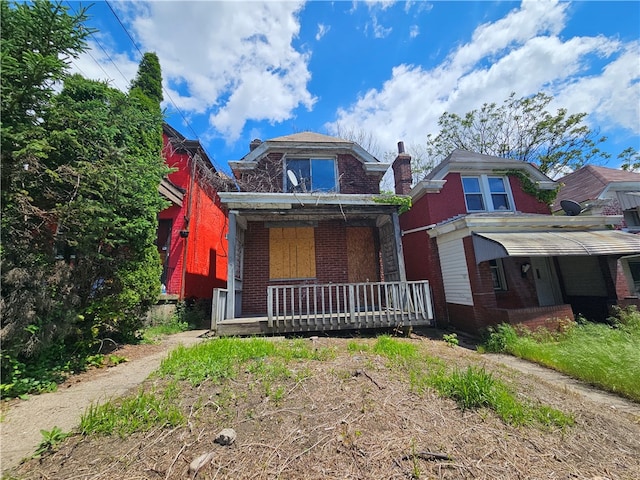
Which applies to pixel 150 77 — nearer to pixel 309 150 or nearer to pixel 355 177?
pixel 309 150

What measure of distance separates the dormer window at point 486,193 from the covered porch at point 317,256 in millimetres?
4505

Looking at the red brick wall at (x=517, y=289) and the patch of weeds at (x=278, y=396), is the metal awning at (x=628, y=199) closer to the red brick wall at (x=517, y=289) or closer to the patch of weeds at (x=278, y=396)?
the red brick wall at (x=517, y=289)

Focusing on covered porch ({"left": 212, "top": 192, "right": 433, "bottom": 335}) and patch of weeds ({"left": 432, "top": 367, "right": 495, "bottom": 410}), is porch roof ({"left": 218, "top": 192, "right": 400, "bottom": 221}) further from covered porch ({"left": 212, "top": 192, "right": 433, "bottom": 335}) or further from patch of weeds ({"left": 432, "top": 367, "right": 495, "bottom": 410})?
patch of weeds ({"left": 432, "top": 367, "right": 495, "bottom": 410})

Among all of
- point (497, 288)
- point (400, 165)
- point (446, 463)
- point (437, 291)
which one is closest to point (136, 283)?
point (446, 463)

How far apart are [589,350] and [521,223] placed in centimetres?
451

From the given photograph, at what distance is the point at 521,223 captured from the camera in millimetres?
8320

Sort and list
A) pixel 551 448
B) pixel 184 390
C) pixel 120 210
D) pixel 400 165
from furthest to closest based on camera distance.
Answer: pixel 400 165
pixel 120 210
pixel 184 390
pixel 551 448

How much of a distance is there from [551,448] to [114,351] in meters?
6.95

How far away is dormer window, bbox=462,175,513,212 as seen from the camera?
422 inches

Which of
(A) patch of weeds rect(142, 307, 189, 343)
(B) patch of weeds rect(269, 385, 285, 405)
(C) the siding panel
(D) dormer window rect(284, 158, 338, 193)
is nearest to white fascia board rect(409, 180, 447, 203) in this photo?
(C) the siding panel

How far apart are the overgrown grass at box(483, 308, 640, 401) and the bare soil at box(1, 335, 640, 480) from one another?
2.54 ft

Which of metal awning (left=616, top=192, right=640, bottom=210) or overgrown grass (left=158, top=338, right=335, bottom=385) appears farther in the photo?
metal awning (left=616, top=192, right=640, bottom=210)

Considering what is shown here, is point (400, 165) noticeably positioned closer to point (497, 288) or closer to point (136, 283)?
point (497, 288)

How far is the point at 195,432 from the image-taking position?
243 centimetres
